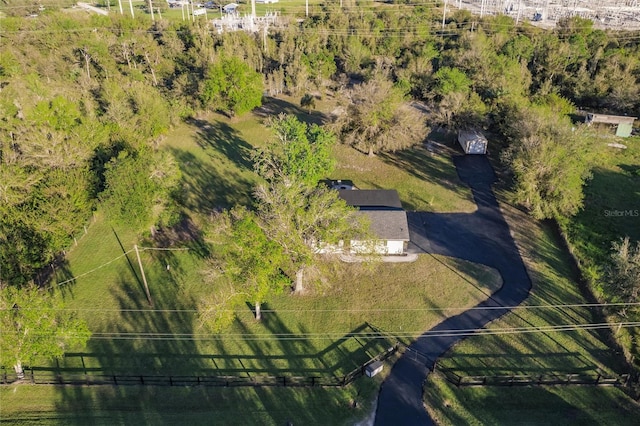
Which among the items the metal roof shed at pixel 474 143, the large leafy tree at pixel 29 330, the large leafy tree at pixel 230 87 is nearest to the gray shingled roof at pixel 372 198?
the metal roof shed at pixel 474 143

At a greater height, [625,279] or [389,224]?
[625,279]

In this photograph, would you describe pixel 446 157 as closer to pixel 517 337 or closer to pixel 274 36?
A: pixel 517 337

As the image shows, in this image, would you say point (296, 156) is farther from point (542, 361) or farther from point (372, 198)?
point (542, 361)

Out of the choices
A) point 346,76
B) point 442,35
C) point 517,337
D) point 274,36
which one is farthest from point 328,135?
point 442,35

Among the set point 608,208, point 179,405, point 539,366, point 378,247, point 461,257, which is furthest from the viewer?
point 608,208

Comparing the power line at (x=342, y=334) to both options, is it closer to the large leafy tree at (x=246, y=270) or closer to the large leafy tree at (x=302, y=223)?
the large leafy tree at (x=246, y=270)

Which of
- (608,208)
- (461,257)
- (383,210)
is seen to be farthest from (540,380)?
(608,208)
